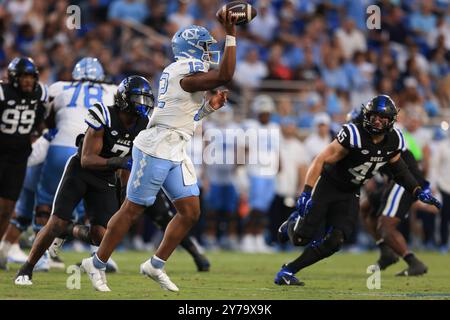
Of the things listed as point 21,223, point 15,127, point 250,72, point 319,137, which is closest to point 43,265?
point 21,223

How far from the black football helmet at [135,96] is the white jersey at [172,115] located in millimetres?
299

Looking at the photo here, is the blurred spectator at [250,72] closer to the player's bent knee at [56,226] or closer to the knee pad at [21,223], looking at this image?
the knee pad at [21,223]

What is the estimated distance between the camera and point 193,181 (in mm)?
7551

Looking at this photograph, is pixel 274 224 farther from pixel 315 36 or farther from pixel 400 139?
pixel 400 139

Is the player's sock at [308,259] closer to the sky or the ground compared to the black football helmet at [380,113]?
closer to the ground

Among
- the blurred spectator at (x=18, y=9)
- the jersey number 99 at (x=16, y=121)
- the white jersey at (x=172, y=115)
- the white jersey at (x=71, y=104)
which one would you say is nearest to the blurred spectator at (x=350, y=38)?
the blurred spectator at (x=18, y=9)

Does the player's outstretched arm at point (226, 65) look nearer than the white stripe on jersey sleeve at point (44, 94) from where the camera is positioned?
Yes

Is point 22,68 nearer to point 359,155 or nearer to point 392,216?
point 359,155

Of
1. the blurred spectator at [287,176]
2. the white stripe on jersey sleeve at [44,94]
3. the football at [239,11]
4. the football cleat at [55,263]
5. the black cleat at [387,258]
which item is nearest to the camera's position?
the football at [239,11]

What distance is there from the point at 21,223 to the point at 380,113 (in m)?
4.13

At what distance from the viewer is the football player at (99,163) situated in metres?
7.74

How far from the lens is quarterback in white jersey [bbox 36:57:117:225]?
379 inches

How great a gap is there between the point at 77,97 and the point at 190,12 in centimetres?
739

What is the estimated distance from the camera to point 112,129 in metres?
7.89
